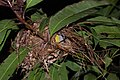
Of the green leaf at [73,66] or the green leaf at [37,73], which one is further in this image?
the green leaf at [73,66]

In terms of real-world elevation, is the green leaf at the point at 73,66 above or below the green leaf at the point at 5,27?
below

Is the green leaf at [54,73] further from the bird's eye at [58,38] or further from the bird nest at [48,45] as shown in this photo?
the bird's eye at [58,38]

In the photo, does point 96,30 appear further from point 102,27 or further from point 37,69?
point 37,69

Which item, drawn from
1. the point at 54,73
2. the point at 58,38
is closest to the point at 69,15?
the point at 58,38

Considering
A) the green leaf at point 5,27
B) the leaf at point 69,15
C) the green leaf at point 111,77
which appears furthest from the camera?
the green leaf at point 111,77

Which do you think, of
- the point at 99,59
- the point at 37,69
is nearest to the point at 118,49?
the point at 99,59

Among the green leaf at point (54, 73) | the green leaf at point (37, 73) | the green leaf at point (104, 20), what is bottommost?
the green leaf at point (54, 73)

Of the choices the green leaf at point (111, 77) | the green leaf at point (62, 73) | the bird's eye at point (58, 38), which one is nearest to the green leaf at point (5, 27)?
the bird's eye at point (58, 38)
